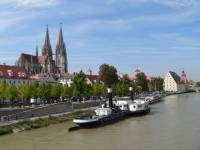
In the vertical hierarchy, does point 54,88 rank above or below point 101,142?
above

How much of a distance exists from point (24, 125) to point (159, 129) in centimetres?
1502

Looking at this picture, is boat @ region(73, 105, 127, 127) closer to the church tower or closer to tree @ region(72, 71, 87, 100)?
tree @ region(72, 71, 87, 100)

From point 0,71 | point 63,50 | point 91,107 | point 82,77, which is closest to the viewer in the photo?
point 91,107

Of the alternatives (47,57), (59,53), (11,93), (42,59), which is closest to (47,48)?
(47,57)

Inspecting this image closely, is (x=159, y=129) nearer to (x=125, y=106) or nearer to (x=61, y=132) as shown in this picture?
(x=61, y=132)

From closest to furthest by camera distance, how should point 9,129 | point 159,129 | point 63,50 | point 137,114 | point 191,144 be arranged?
point 191,144
point 9,129
point 159,129
point 137,114
point 63,50

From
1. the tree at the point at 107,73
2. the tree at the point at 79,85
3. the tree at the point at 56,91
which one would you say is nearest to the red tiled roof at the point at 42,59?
the tree at the point at 107,73

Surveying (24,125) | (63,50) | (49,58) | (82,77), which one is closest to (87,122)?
(24,125)

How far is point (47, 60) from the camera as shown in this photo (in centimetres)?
16575

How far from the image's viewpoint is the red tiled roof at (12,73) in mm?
100188

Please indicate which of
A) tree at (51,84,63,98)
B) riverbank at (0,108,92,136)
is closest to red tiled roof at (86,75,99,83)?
tree at (51,84,63,98)

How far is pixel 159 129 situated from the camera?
157 ft

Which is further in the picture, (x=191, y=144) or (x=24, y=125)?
(x=24, y=125)

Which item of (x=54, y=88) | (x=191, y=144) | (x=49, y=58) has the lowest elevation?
(x=191, y=144)
